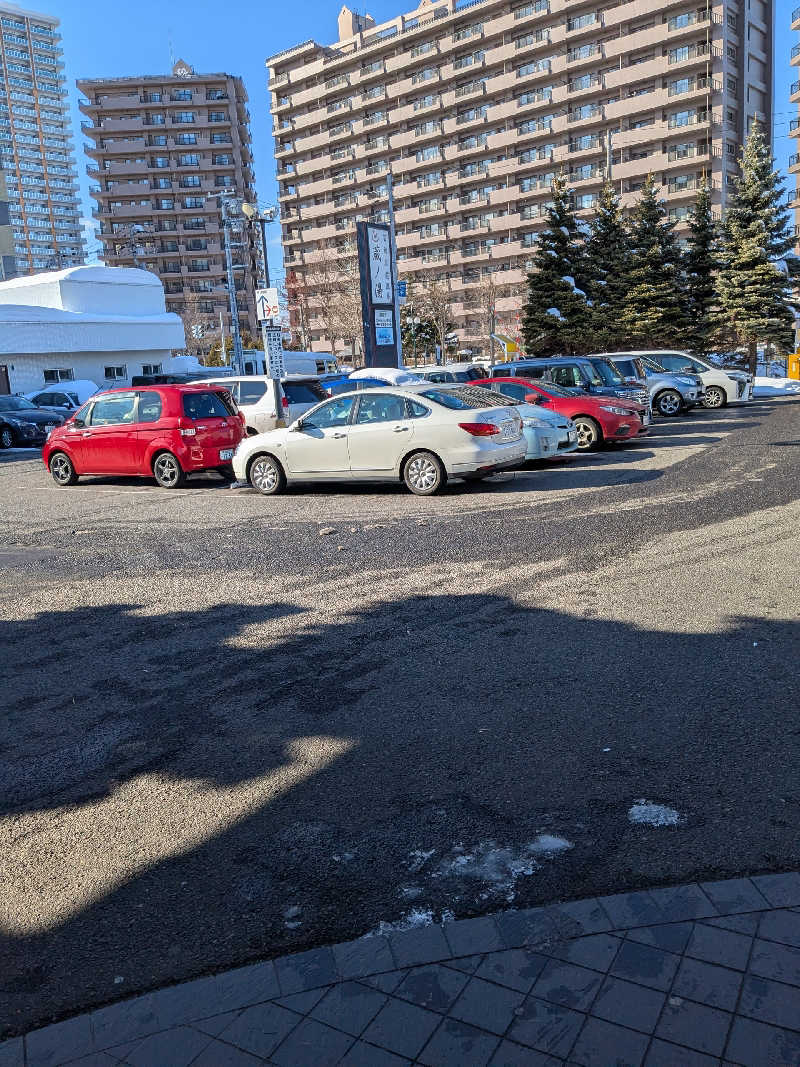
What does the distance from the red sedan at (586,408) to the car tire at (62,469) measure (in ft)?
24.8

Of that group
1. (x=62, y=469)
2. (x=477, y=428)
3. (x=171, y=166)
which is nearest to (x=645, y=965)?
(x=477, y=428)

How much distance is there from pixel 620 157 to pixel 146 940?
75.2 m

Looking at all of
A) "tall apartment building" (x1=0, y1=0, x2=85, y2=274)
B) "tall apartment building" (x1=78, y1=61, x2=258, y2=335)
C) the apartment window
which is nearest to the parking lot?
the apartment window

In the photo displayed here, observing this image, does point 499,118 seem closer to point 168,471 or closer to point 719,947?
point 168,471

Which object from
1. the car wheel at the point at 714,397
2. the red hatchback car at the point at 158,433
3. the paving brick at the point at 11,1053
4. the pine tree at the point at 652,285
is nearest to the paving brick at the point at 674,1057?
the paving brick at the point at 11,1053

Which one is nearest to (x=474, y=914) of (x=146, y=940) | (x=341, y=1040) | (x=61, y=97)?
(x=341, y=1040)

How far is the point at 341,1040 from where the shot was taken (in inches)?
96.0

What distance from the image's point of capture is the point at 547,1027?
2.44m

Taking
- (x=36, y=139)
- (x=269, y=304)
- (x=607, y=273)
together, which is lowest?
(x=269, y=304)

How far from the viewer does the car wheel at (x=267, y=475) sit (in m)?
13.3

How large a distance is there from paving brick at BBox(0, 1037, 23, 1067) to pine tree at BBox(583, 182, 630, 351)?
4355cm

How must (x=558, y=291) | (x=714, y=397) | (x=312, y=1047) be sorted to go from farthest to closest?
(x=558, y=291) < (x=714, y=397) < (x=312, y=1047)

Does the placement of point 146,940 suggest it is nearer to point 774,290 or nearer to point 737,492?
point 737,492

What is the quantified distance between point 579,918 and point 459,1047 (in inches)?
27.7
